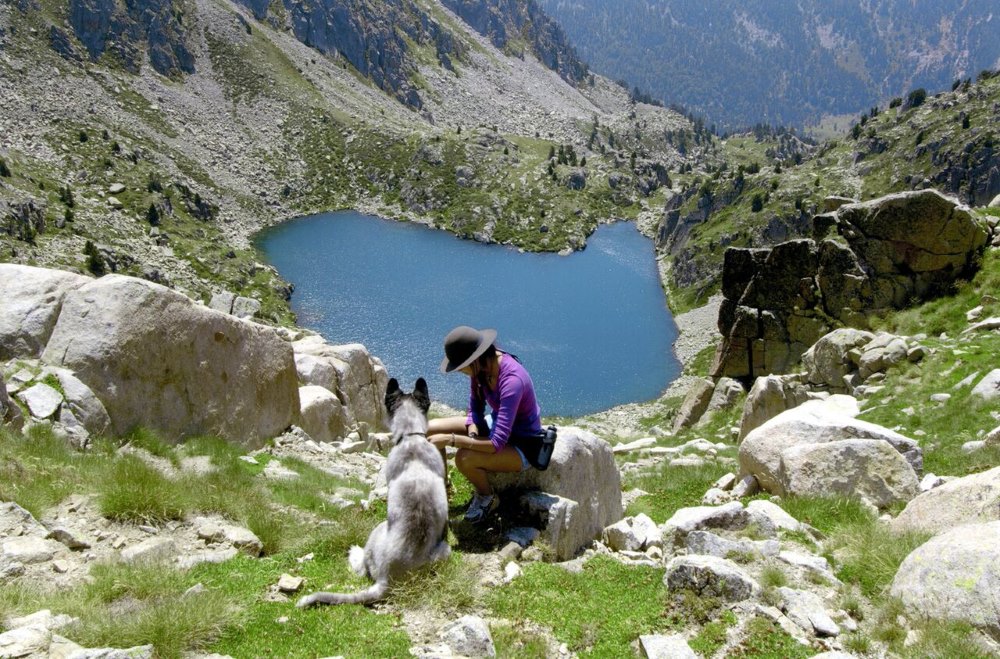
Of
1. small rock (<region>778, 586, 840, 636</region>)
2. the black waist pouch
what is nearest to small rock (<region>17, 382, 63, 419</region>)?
the black waist pouch

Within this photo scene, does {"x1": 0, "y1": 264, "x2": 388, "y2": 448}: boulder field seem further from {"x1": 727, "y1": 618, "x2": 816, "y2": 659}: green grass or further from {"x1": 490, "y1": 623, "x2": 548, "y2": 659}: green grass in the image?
{"x1": 727, "y1": 618, "x2": 816, "y2": 659}: green grass

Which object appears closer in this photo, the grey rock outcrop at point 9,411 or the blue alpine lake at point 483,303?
the grey rock outcrop at point 9,411

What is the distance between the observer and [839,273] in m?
35.0

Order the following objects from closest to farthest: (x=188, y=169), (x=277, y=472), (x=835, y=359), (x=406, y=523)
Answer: (x=406, y=523) → (x=277, y=472) → (x=835, y=359) → (x=188, y=169)

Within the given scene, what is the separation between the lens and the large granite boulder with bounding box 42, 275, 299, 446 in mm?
13055

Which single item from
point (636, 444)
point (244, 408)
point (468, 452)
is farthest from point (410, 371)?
point (468, 452)

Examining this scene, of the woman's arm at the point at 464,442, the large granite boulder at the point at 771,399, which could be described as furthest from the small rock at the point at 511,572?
the large granite boulder at the point at 771,399

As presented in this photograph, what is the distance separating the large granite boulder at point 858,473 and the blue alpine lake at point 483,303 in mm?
64261

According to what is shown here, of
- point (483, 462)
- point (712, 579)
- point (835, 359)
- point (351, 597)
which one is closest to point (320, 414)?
point (483, 462)

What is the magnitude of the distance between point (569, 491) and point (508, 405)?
2077mm

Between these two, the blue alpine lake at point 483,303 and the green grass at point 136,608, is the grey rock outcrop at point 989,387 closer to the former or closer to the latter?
the green grass at point 136,608

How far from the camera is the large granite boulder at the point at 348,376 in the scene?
74.0 ft

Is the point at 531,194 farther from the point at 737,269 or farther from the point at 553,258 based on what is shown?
the point at 737,269

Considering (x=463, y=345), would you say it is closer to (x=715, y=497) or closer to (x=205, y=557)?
(x=205, y=557)
